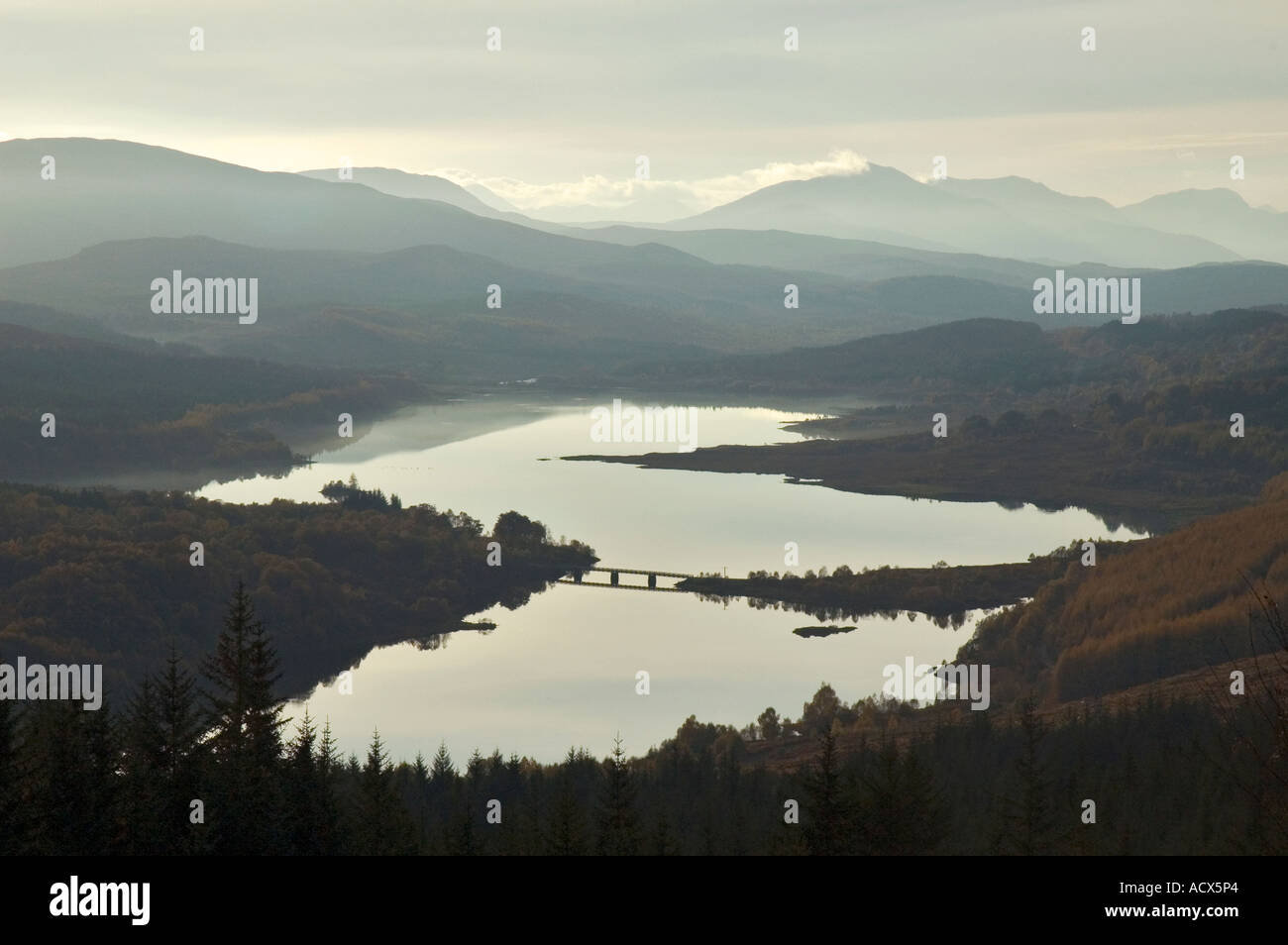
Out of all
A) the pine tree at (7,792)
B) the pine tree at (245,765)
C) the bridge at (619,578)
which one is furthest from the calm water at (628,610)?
the pine tree at (7,792)

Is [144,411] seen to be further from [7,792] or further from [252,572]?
[7,792]

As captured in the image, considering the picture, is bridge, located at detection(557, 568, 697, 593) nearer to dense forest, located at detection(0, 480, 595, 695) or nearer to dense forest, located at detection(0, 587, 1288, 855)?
dense forest, located at detection(0, 480, 595, 695)

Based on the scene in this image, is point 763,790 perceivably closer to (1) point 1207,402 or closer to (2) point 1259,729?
(2) point 1259,729

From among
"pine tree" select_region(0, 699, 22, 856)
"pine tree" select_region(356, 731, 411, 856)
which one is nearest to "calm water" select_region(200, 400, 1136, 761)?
"pine tree" select_region(356, 731, 411, 856)

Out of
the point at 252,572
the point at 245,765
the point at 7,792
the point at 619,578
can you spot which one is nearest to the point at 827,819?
the point at 245,765
